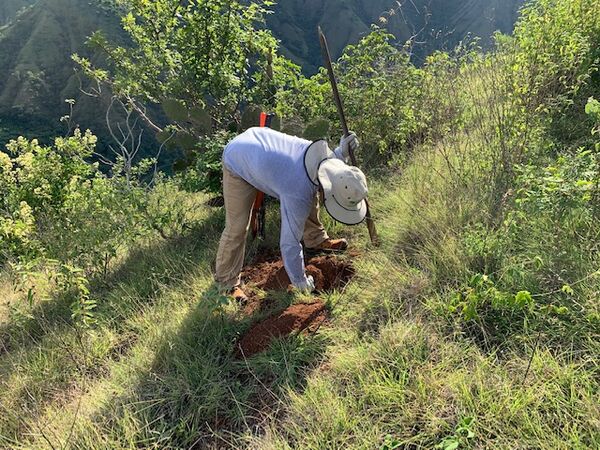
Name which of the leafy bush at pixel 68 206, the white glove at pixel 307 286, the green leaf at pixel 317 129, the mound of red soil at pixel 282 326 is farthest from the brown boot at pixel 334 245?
the leafy bush at pixel 68 206

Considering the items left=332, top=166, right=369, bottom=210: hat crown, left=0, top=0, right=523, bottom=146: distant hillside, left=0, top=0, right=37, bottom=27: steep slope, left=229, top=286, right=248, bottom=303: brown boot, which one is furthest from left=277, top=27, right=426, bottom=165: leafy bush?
left=0, top=0, right=37, bottom=27: steep slope

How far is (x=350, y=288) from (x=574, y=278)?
1189 millimetres

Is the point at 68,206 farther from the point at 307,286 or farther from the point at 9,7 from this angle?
the point at 9,7

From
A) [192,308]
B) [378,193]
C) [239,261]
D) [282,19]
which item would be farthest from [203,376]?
[282,19]

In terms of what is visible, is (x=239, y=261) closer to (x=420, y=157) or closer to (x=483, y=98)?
(x=420, y=157)

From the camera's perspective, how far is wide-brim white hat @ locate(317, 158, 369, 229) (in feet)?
7.66

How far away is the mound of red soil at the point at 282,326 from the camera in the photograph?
2.52 meters

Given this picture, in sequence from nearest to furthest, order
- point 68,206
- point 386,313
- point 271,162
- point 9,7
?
point 386,313 → point 271,162 → point 68,206 → point 9,7

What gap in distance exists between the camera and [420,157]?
4.11 m

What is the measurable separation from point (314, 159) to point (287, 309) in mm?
954

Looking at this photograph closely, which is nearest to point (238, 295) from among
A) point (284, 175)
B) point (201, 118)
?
point (284, 175)

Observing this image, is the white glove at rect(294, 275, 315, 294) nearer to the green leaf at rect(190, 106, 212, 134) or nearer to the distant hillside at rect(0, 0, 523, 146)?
the green leaf at rect(190, 106, 212, 134)

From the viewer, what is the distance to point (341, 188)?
2.34 meters

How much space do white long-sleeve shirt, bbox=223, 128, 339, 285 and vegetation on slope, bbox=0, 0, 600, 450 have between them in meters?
0.47
